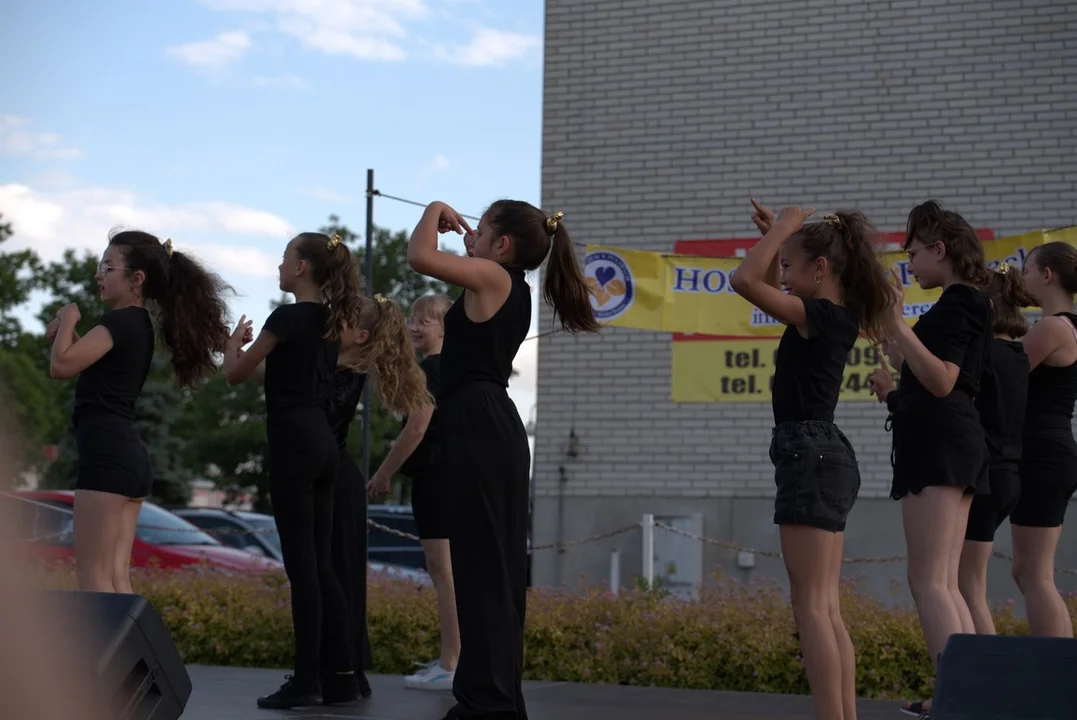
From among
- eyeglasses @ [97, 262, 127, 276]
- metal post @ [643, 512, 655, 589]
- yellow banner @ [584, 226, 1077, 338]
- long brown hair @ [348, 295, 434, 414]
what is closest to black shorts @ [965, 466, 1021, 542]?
long brown hair @ [348, 295, 434, 414]

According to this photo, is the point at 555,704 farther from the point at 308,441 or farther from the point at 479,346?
the point at 479,346

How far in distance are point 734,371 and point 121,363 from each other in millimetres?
6639

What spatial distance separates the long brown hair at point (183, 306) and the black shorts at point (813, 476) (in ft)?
8.69

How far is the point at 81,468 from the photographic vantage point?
5.28 m

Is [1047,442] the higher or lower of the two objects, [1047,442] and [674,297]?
the lower

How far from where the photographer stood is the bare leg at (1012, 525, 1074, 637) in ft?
18.6

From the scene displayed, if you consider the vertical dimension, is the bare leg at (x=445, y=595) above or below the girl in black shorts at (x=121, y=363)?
below

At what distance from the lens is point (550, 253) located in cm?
466

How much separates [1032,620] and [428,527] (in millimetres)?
2837

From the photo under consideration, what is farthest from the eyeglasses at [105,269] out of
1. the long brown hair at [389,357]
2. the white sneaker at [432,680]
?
the white sneaker at [432,680]

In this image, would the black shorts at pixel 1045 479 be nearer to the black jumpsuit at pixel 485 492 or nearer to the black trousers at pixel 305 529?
the black jumpsuit at pixel 485 492

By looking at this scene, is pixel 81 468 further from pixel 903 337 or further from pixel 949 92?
pixel 949 92

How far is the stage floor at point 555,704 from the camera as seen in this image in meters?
5.58

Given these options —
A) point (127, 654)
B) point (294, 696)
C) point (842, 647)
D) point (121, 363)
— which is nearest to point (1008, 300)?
point (842, 647)
